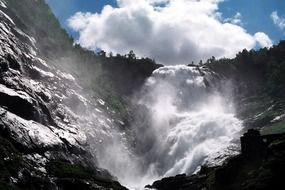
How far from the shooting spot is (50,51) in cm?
17688

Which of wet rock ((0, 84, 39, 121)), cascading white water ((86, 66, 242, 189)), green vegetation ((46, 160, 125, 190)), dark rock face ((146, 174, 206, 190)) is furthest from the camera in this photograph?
cascading white water ((86, 66, 242, 189))

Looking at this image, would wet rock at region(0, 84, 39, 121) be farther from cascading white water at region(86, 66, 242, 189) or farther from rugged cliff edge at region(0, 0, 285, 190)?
cascading white water at region(86, 66, 242, 189)

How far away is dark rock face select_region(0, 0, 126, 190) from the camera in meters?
90.6

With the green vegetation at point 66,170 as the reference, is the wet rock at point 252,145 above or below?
below

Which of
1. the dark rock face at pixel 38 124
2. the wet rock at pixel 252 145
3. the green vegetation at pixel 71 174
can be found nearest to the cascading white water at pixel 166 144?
the dark rock face at pixel 38 124

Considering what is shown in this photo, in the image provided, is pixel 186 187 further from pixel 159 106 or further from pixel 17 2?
pixel 17 2

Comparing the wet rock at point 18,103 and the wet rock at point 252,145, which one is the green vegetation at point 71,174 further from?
the wet rock at point 252,145

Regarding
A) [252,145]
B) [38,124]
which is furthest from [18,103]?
[252,145]

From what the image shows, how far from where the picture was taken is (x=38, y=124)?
11362 cm

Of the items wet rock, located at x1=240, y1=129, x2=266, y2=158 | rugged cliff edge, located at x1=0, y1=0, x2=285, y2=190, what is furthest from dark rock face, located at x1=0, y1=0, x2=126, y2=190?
wet rock, located at x1=240, y1=129, x2=266, y2=158

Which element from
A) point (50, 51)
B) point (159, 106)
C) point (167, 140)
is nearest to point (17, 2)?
point (50, 51)

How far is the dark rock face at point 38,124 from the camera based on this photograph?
90625 mm

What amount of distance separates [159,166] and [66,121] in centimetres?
3669

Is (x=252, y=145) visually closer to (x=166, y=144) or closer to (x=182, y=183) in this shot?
(x=182, y=183)
